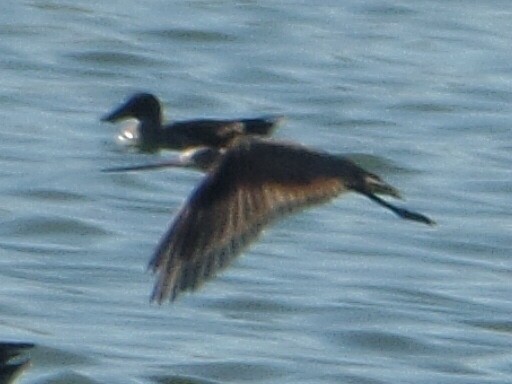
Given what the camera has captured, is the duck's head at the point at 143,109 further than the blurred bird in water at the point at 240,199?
Yes

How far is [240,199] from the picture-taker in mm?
7906

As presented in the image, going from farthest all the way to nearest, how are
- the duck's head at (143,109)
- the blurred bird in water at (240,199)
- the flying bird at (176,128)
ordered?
the duck's head at (143,109) < the flying bird at (176,128) < the blurred bird in water at (240,199)

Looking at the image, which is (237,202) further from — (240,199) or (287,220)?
(287,220)

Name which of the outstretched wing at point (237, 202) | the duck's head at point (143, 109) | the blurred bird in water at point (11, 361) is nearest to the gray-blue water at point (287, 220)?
the duck's head at point (143, 109)

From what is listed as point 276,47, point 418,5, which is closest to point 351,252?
point 276,47

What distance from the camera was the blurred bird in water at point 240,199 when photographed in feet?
24.9

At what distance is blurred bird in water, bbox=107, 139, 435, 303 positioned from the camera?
7.60 m

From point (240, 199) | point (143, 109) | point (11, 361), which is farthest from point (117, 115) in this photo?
point (240, 199)

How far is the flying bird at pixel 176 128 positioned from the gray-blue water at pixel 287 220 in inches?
16.7

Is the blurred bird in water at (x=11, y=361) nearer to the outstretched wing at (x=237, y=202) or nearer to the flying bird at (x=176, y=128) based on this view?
the outstretched wing at (x=237, y=202)

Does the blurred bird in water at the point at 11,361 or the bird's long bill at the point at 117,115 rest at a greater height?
the bird's long bill at the point at 117,115

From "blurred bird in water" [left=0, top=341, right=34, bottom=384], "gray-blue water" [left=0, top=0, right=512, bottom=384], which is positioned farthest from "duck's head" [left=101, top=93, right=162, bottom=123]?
"blurred bird in water" [left=0, top=341, right=34, bottom=384]

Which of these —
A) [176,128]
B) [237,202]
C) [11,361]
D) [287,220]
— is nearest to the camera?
[237,202]

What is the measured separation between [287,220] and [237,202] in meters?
4.86
